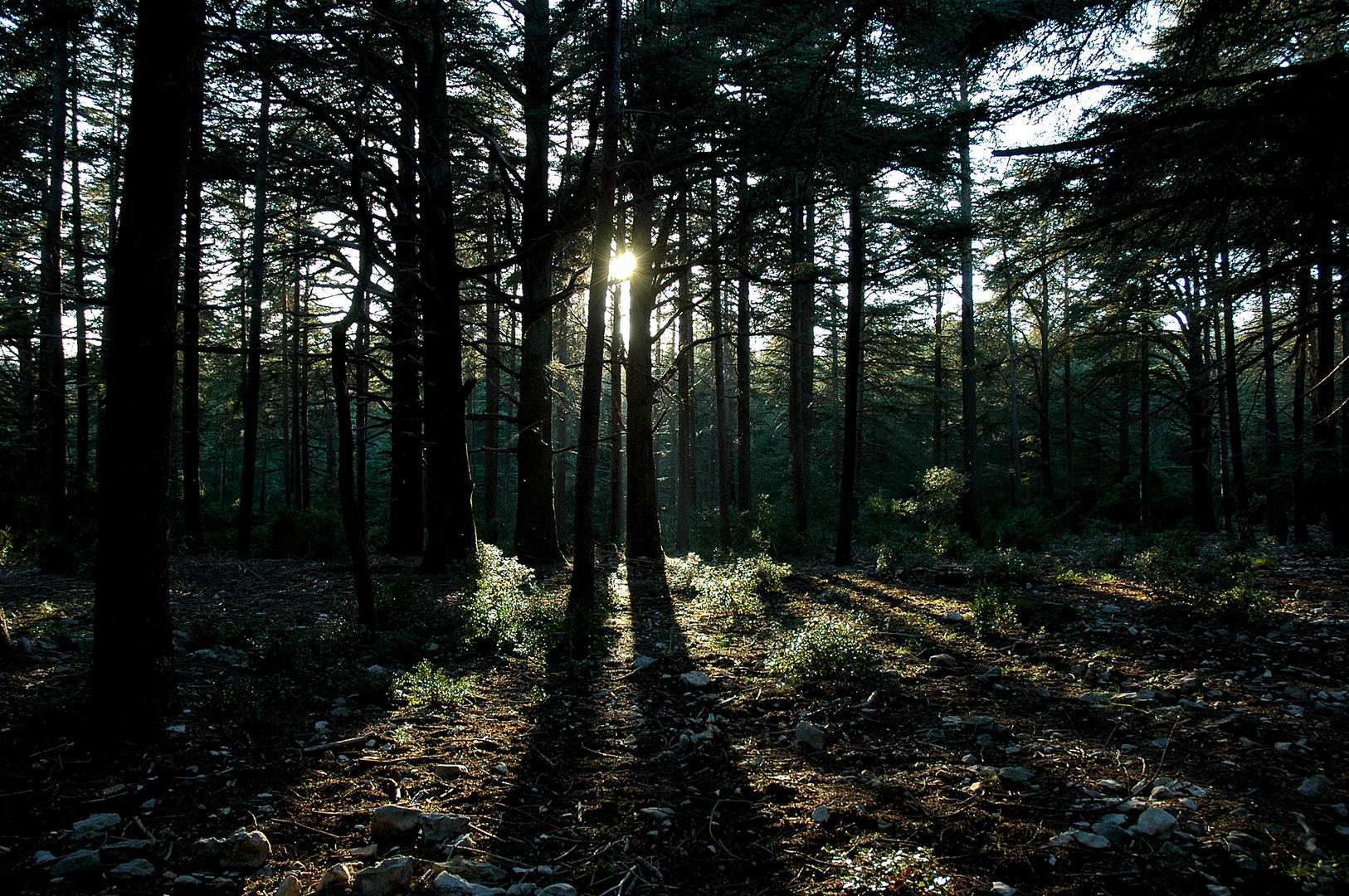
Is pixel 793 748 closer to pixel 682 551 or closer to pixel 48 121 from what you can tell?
pixel 682 551

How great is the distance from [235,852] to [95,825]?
71 centimetres

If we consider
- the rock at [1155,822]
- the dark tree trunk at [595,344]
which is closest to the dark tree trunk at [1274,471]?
the rock at [1155,822]

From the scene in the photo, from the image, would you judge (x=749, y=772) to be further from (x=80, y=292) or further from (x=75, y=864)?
(x=80, y=292)

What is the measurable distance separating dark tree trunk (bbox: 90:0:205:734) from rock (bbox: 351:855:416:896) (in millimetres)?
2081

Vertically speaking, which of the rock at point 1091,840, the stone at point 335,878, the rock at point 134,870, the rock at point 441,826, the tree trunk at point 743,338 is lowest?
the rock at point 441,826

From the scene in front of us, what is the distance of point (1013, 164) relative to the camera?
213 inches

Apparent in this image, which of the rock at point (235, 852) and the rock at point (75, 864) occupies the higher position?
the rock at point (75, 864)

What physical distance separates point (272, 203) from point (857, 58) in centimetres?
1400

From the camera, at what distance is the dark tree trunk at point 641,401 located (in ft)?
39.2

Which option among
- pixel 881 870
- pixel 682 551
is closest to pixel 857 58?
Answer: pixel 881 870

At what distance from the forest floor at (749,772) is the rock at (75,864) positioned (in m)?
0.01

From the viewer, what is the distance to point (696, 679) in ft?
17.9

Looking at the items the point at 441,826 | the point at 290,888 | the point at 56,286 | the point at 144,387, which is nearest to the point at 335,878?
the point at 290,888

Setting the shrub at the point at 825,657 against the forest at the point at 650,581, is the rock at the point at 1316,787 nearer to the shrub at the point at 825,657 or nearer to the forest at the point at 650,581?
the forest at the point at 650,581
